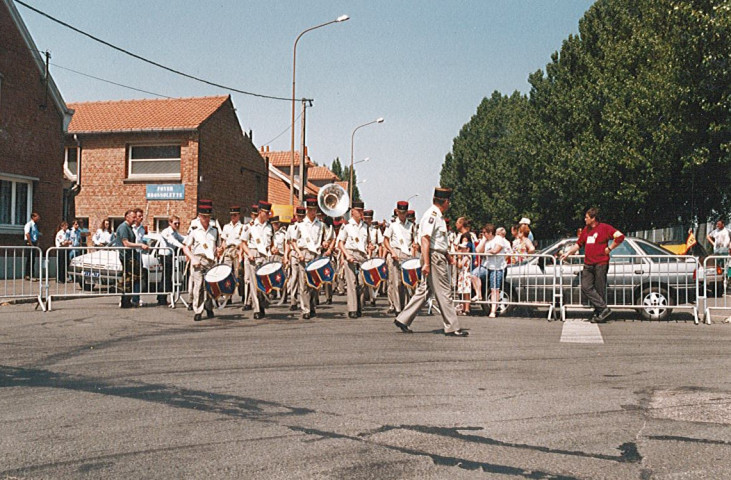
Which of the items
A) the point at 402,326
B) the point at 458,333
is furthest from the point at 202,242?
the point at 458,333

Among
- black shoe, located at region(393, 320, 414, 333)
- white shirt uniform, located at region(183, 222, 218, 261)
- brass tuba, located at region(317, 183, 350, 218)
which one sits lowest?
black shoe, located at region(393, 320, 414, 333)

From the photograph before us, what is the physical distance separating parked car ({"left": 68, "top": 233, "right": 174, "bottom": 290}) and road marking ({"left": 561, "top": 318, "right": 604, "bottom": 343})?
7837 mm

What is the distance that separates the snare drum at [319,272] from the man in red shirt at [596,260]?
13.3 ft

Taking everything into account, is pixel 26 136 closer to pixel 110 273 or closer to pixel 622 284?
pixel 110 273

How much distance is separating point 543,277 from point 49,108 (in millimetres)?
19001

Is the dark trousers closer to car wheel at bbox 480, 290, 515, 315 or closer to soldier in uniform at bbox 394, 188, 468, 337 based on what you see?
car wheel at bbox 480, 290, 515, 315

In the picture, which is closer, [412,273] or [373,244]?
[412,273]

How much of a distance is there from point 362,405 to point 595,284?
303 inches

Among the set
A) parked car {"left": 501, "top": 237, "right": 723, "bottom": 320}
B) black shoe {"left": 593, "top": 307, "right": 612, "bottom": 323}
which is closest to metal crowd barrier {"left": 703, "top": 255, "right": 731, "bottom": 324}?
parked car {"left": 501, "top": 237, "right": 723, "bottom": 320}

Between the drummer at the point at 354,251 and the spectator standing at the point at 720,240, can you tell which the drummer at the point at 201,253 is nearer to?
the drummer at the point at 354,251

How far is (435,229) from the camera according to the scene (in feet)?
33.4

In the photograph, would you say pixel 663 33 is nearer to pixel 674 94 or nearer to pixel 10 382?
pixel 674 94

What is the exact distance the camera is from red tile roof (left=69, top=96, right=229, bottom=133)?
1278 inches

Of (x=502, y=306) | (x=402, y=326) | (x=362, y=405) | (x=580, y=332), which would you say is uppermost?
(x=502, y=306)
